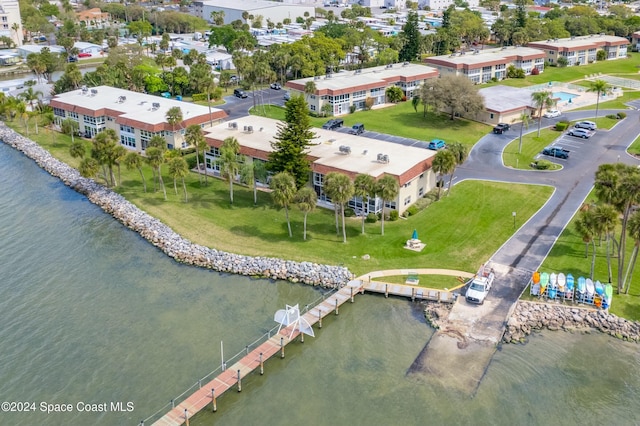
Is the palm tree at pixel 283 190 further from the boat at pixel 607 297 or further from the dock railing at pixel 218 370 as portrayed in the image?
the boat at pixel 607 297

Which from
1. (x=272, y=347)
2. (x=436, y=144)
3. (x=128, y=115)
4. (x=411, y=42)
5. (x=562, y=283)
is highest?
(x=411, y=42)

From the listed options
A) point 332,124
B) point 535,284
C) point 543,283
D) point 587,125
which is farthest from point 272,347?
point 587,125

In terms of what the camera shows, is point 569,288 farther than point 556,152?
No

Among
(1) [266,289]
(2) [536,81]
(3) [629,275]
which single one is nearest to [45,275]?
(1) [266,289]

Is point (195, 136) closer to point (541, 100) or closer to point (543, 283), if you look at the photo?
point (543, 283)

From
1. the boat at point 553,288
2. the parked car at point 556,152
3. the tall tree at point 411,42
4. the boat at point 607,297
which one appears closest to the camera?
the boat at point 607,297

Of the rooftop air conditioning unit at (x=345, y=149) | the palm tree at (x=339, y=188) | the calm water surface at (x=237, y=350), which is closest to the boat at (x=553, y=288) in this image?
the calm water surface at (x=237, y=350)

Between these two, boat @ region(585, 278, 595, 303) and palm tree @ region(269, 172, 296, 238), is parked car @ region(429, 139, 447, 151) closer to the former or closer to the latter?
palm tree @ region(269, 172, 296, 238)
